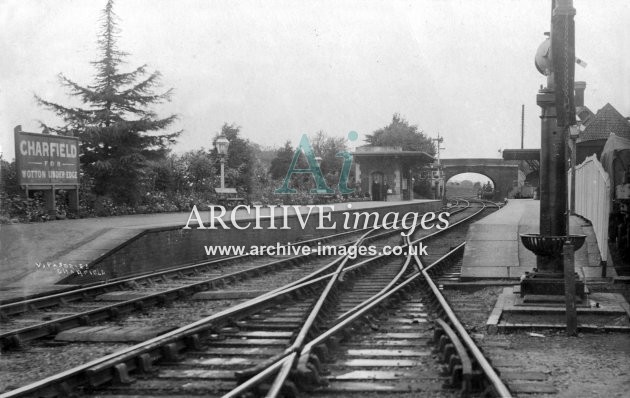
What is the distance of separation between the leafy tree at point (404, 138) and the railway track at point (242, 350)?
68.5m

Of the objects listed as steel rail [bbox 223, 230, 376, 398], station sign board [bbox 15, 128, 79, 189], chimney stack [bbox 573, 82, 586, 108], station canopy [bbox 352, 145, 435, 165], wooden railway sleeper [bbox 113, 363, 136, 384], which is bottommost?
wooden railway sleeper [bbox 113, 363, 136, 384]

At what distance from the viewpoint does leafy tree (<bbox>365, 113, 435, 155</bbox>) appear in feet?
256

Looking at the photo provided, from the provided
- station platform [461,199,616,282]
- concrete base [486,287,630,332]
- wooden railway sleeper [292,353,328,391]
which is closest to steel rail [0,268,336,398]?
wooden railway sleeper [292,353,328,391]

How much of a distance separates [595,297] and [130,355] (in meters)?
5.69

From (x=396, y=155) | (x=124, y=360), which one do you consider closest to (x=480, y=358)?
(x=124, y=360)

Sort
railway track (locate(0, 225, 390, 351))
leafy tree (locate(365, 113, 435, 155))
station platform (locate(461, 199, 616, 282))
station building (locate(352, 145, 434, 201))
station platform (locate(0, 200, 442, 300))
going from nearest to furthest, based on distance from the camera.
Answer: railway track (locate(0, 225, 390, 351))
station platform (locate(461, 199, 616, 282))
station platform (locate(0, 200, 442, 300))
station building (locate(352, 145, 434, 201))
leafy tree (locate(365, 113, 435, 155))

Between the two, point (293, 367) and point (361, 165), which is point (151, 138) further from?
point (361, 165)

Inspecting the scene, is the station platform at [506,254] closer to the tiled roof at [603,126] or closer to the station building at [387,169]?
the tiled roof at [603,126]

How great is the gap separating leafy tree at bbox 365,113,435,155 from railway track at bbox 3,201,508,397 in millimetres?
68466

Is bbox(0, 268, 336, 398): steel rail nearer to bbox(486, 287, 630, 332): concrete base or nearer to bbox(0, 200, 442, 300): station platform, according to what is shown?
bbox(486, 287, 630, 332): concrete base

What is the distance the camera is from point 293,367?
475 centimetres

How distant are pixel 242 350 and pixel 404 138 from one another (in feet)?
243

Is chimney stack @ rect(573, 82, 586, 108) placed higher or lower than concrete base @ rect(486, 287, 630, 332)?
higher

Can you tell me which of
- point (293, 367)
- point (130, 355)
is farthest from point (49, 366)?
point (293, 367)
